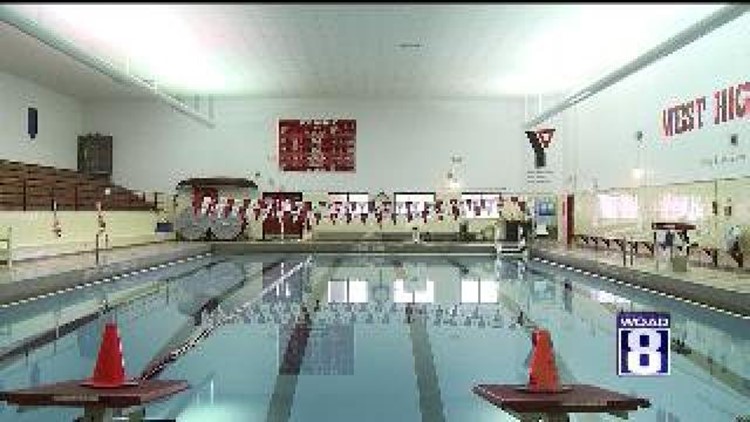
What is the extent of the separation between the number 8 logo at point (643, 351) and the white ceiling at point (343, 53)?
712 centimetres

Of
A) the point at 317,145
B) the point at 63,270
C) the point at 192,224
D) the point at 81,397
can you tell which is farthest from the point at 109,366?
the point at 317,145

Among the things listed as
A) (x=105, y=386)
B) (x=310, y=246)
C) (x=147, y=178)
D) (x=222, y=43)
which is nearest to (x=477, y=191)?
(x=310, y=246)

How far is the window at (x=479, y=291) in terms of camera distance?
11.1 metres

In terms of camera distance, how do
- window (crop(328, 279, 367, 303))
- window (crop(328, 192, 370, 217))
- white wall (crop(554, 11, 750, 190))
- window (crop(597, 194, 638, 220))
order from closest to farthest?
window (crop(328, 279, 367, 303)) → white wall (crop(554, 11, 750, 190)) → window (crop(597, 194, 638, 220)) → window (crop(328, 192, 370, 217))

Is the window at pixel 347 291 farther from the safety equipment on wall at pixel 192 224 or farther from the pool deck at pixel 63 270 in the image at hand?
the safety equipment on wall at pixel 192 224

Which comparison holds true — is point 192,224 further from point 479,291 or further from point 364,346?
point 364,346

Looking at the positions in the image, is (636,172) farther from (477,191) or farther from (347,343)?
(347,343)

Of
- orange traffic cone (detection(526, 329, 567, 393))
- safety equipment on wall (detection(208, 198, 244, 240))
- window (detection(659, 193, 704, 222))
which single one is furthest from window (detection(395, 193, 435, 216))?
orange traffic cone (detection(526, 329, 567, 393))

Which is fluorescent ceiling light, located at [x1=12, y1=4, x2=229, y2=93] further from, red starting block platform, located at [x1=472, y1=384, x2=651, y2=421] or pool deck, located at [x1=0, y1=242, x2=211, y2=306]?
red starting block platform, located at [x1=472, y1=384, x2=651, y2=421]

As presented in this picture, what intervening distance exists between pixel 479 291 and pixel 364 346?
526 cm

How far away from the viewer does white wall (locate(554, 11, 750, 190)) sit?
42.1 feet

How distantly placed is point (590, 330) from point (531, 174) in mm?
16551

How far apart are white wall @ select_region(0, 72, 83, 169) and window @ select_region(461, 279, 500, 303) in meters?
11.9

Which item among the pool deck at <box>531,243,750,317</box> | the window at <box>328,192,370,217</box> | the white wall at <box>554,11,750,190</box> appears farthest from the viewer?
the window at <box>328,192,370,217</box>
